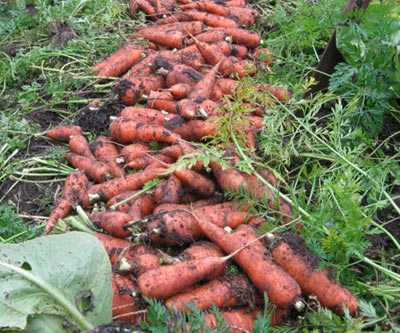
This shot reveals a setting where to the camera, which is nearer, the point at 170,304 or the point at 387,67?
the point at 170,304

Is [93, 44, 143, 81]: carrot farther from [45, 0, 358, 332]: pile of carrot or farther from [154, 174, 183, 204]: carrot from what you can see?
[154, 174, 183, 204]: carrot

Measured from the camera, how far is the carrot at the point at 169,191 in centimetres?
253

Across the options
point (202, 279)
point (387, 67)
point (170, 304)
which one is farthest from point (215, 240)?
point (387, 67)

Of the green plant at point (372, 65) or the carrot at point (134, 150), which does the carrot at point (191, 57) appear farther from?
the green plant at point (372, 65)

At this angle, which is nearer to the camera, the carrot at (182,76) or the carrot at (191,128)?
the carrot at (191,128)

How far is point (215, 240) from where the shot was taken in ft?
7.61

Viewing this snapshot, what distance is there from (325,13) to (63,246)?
2.78 m

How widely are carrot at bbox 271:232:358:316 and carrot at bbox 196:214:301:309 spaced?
0.05m

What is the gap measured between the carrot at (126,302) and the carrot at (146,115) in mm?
1207

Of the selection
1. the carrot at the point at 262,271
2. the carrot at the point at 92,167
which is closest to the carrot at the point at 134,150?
the carrot at the point at 92,167

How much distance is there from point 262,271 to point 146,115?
141 cm

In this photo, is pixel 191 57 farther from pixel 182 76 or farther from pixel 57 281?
pixel 57 281

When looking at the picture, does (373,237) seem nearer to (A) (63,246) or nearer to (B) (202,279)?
(B) (202,279)

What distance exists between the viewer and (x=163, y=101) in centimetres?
323
